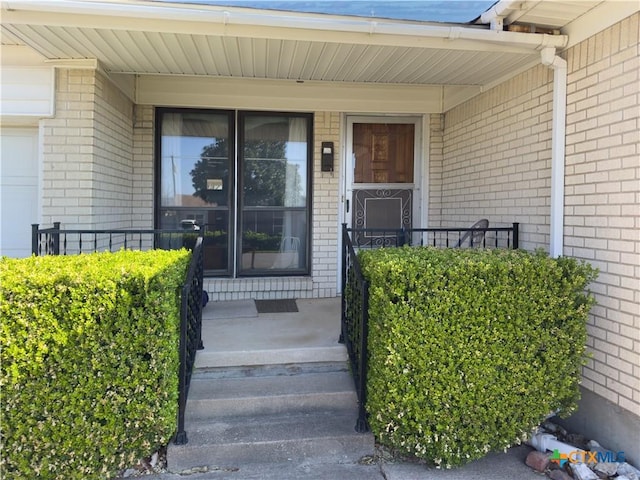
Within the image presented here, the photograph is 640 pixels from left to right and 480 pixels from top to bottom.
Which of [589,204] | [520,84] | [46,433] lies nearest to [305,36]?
[520,84]

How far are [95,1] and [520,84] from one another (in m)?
3.31

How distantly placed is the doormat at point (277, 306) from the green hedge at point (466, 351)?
2.17 meters

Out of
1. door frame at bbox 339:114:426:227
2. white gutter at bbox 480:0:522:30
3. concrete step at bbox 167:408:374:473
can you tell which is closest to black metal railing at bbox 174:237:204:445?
concrete step at bbox 167:408:374:473

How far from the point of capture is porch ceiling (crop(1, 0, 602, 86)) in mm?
3027

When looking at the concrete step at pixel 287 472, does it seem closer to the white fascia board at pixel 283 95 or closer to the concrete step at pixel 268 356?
the concrete step at pixel 268 356

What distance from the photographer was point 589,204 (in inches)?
120

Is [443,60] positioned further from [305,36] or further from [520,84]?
[305,36]

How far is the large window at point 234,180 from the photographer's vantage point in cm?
532

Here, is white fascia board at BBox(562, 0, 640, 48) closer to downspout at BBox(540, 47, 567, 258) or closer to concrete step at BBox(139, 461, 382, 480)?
downspout at BBox(540, 47, 567, 258)

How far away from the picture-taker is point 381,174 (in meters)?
5.61

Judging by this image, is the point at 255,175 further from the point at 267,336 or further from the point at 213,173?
the point at 267,336

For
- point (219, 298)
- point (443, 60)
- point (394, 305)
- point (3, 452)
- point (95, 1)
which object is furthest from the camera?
point (219, 298)

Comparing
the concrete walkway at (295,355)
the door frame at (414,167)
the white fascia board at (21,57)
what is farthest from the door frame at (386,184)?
the white fascia board at (21,57)

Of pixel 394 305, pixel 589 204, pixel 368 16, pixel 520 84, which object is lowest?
pixel 394 305
